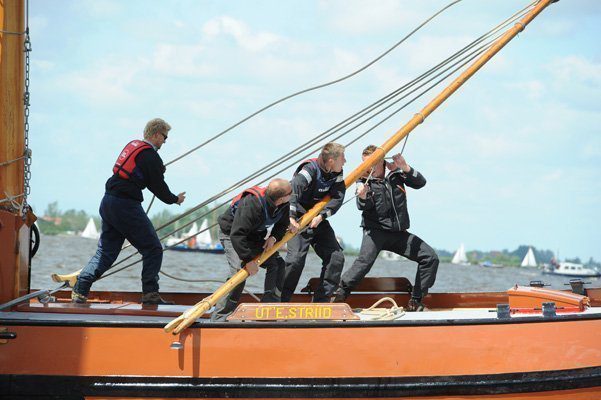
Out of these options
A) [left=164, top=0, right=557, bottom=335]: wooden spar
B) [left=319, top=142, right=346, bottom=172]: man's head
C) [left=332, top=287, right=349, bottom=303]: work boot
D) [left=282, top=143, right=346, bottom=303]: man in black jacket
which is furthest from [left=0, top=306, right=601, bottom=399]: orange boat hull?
[left=332, top=287, right=349, bottom=303]: work boot

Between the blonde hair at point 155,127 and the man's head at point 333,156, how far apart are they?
1.44 meters

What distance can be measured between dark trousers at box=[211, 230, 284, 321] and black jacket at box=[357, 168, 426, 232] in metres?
1.33

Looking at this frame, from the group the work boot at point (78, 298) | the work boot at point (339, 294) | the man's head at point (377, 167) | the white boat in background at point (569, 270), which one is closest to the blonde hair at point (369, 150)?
the man's head at point (377, 167)

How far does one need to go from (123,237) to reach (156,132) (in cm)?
101

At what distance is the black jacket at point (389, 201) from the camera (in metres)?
9.45

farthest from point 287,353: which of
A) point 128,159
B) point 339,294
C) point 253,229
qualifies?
point 128,159

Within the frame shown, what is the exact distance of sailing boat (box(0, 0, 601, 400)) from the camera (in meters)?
7.59

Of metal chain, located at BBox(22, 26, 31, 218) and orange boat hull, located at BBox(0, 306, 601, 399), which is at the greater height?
metal chain, located at BBox(22, 26, 31, 218)

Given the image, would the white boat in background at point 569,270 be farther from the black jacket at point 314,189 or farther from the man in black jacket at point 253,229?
the man in black jacket at point 253,229

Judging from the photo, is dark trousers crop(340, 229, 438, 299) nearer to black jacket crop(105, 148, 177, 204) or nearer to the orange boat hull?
the orange boat hull

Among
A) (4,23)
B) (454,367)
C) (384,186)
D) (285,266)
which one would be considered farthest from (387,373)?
(4,23)

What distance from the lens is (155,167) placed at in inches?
336

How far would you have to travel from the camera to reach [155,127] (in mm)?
8648

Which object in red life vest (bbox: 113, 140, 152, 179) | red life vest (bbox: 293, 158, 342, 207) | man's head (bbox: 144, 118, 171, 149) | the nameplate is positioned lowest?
the nameplate
